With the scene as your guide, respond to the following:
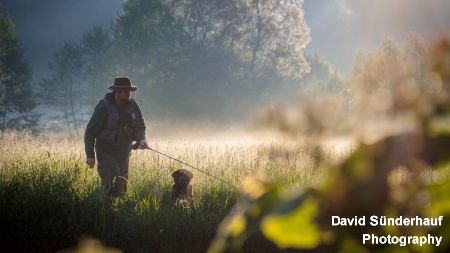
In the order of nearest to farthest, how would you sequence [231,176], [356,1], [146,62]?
[231,176] → [146,62] → [356,1]

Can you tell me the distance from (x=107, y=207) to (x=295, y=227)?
19.6 ft

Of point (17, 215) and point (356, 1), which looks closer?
point (17, 215)

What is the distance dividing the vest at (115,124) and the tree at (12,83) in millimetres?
37746

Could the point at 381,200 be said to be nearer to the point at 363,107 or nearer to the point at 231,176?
the point at 363,107

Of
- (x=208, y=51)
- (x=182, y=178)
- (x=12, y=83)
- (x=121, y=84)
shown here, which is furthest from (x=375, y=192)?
(x=12, y=83)

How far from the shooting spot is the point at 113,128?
717 centimetres

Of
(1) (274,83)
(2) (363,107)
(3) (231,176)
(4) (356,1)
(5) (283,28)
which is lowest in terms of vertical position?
(2) (363,107)

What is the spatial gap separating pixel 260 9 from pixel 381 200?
40973 millimetres

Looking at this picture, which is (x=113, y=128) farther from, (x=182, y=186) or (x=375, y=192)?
(x=375, y=192)

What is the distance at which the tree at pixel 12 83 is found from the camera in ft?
134

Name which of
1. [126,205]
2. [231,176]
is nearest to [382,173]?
[126,205]

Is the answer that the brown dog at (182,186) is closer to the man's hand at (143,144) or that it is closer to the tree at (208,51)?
the man's hand at (143,144)

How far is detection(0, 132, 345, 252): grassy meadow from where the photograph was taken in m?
5.47

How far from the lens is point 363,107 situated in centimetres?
39
